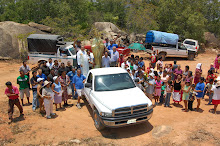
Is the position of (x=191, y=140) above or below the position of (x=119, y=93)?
below

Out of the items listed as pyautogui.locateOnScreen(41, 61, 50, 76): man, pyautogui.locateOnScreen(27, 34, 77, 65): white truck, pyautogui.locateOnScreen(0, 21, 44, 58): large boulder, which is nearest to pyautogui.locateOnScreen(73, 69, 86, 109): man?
pyautogui.locateOnScreen(41, 61, 50, 76): man

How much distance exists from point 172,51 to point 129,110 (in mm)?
14307

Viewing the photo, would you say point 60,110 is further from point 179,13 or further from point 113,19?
point 113,19

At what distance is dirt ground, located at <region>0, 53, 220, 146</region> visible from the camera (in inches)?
235

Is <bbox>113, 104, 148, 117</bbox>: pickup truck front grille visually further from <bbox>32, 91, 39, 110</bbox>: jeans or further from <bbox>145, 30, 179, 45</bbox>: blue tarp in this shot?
<bbox>145, 30, 179, 45</bbox>: blue tarp

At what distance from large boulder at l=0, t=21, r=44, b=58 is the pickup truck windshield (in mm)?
13245

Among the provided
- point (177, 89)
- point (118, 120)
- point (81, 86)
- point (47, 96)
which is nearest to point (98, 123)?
point (118, 120)

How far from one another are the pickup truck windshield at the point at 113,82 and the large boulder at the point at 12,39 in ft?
43.5

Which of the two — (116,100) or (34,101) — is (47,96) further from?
(116,100)

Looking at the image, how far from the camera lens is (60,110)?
830 centimetres

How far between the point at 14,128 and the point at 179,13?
24.7 m

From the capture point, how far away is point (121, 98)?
639 centimetres

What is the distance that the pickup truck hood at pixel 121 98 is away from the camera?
6090mm

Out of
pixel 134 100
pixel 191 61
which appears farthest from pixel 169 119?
pixel 191 61
